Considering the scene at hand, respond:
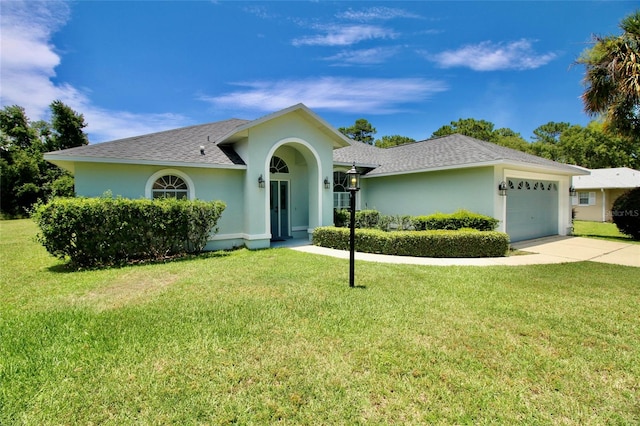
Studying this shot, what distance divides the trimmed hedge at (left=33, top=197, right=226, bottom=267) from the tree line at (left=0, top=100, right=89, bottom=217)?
2385 centimetres

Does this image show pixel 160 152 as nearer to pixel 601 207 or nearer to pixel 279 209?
pixel 279 209

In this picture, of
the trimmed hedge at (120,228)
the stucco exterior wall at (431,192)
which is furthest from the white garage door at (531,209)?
the trimmed hedge at (120,228)

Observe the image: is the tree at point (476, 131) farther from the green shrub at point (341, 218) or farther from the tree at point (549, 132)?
the green shrub at point (341, 218)

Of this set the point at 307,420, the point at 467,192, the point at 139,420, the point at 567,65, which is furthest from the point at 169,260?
the point at 567,65

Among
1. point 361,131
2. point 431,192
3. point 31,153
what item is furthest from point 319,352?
point 31,153

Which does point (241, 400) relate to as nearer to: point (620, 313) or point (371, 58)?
point (620, 313)

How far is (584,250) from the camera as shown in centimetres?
1140

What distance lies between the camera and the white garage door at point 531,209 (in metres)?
13.4

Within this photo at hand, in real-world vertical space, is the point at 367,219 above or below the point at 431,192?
below

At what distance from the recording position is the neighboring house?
81.8 feet

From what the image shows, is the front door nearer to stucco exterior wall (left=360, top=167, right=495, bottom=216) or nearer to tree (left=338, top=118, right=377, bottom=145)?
stucco exterior wall (left=360, top=167, right=495, bottom=216)

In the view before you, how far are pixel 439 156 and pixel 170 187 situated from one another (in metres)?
12.1

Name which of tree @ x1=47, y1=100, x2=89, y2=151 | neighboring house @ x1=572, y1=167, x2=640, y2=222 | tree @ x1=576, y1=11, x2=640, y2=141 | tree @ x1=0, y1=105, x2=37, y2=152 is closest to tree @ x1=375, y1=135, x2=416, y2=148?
neighboring house @ x1=572, y1=167, x2=640, y2=222

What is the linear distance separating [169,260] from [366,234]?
6.65 meters
